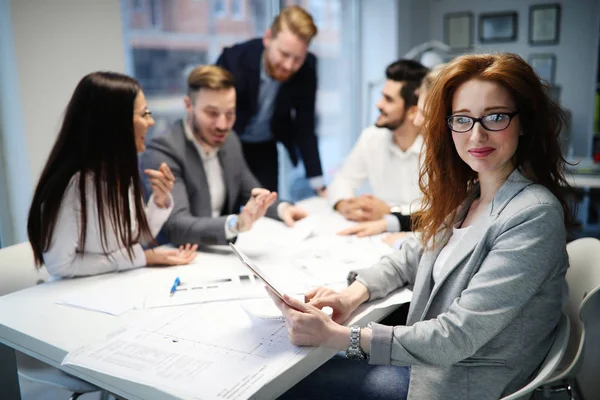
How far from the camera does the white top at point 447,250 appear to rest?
50.4 inches

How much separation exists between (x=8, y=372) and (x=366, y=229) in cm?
126

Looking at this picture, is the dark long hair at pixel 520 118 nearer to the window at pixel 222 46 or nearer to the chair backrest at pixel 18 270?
the chair backrest at pixel 18 270

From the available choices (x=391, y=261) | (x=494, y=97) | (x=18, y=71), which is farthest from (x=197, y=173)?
(x=494, y=97)

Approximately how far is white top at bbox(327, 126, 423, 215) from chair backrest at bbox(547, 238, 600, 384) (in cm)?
99

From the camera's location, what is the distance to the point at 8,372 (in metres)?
1.45

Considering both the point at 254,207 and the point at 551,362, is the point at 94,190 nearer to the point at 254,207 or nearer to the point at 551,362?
the point at 254,207

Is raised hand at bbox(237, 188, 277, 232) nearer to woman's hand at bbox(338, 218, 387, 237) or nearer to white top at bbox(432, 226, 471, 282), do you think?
woman's hand at bbox(338, 218, 387, 237)

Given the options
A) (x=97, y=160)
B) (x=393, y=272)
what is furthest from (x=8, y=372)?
(x=393, y=272)

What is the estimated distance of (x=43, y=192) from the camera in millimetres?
1525

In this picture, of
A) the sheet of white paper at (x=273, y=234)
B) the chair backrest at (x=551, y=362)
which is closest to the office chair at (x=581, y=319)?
the chair backrest at (x=551, y=362)

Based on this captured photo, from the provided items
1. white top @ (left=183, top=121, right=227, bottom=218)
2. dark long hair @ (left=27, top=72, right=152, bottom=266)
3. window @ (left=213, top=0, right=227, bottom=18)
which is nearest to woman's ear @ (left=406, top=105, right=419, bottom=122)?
white top @ (left=183, top=121, right=227, bottom=218)

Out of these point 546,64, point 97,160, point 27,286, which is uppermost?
point 546,64

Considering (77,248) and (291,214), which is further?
(291,214)

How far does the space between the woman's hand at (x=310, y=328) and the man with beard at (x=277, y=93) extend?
6.54ft
